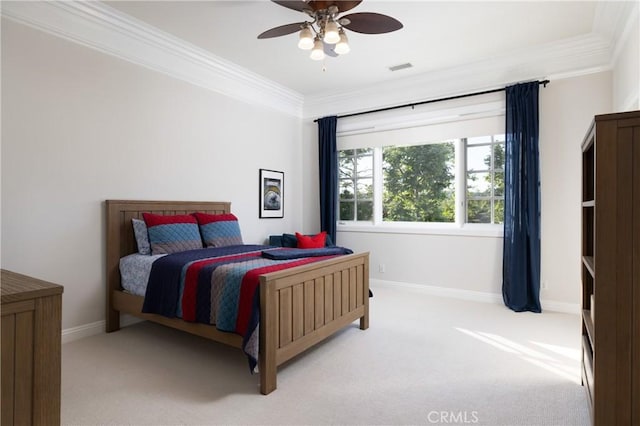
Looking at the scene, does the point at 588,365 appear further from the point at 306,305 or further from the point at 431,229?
the point at 431,229

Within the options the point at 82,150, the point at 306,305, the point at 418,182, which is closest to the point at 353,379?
the point at 306,305

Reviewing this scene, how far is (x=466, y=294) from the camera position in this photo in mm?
4445

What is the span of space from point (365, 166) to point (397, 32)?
211 cm

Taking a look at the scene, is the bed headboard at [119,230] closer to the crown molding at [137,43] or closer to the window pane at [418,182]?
the crown molding at [137,43]

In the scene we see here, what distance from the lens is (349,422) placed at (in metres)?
1.91

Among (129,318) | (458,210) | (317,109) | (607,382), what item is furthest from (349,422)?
(317,109)

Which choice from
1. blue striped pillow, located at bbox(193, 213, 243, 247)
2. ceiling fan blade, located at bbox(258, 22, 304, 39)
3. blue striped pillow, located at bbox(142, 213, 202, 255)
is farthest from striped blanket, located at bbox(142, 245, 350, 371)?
ceiling fan blade, located at bbox(258, 22, 304, 39)

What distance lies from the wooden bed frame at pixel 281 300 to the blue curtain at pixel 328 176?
73.3 inches

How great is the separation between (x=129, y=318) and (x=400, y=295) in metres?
3.06

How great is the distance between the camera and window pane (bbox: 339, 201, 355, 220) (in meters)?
5.47

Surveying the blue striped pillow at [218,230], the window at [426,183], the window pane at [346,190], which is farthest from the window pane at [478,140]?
the blue striped pillow at [218,230]

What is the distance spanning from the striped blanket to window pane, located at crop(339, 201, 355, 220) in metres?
2.34

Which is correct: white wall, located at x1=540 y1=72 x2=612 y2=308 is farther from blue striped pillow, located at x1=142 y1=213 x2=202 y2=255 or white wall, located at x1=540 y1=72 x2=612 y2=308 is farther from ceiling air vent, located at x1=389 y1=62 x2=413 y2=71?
blue striped pillow, located at x1=142 y1=213 x2=202 y2=255

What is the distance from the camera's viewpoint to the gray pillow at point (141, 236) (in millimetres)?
3314
